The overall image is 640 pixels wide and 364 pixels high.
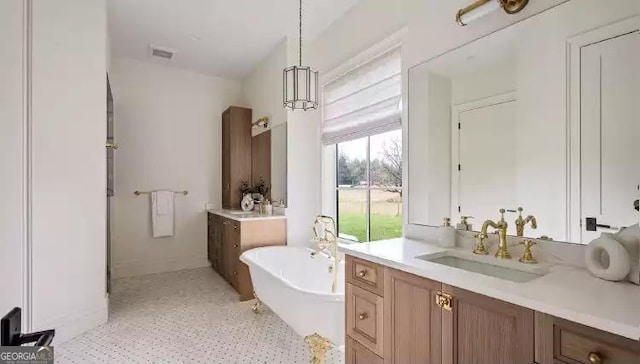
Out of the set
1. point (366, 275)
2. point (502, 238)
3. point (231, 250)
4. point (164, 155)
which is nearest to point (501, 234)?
point (502, 238)

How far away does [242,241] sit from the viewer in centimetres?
332

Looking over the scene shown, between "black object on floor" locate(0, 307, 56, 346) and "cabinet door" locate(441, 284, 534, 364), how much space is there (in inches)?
47.6

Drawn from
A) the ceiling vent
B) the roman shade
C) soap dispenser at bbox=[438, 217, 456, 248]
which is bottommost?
soap dispenser at bbox=[438, 217, 456, 248]

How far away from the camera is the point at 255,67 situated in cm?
441

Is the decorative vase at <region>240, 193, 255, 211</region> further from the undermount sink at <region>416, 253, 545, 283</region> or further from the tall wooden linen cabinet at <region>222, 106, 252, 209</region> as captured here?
the undermount sink at <region>416, 253, 545, 283</region>

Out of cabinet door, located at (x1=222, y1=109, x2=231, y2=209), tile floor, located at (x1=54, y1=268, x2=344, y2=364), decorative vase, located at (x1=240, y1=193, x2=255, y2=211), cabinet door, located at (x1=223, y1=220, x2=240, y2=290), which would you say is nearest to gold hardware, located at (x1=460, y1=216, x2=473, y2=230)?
tile floor, located at (x1=54, y1=268, x2=344, y2=364)

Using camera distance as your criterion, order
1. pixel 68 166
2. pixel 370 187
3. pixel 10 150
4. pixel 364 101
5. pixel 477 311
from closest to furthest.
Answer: pixel 477 311, pixel 10 150, pixel 68 166, pixel 364 101, pixel 370 187

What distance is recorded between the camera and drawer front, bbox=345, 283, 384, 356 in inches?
60.2

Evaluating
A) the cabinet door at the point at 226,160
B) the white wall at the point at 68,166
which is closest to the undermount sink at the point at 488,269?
the white wall at the point at 68,166

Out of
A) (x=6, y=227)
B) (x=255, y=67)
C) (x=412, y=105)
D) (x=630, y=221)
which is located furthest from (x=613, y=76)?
(x=255, y=67)

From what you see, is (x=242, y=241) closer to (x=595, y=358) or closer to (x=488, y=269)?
(x=488, y=269)

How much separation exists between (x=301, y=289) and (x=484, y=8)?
2004mm

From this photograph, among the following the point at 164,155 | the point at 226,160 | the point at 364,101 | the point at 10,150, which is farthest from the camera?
the point at 226,160

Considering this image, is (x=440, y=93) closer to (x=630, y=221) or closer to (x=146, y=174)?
(x=630, y=221)
